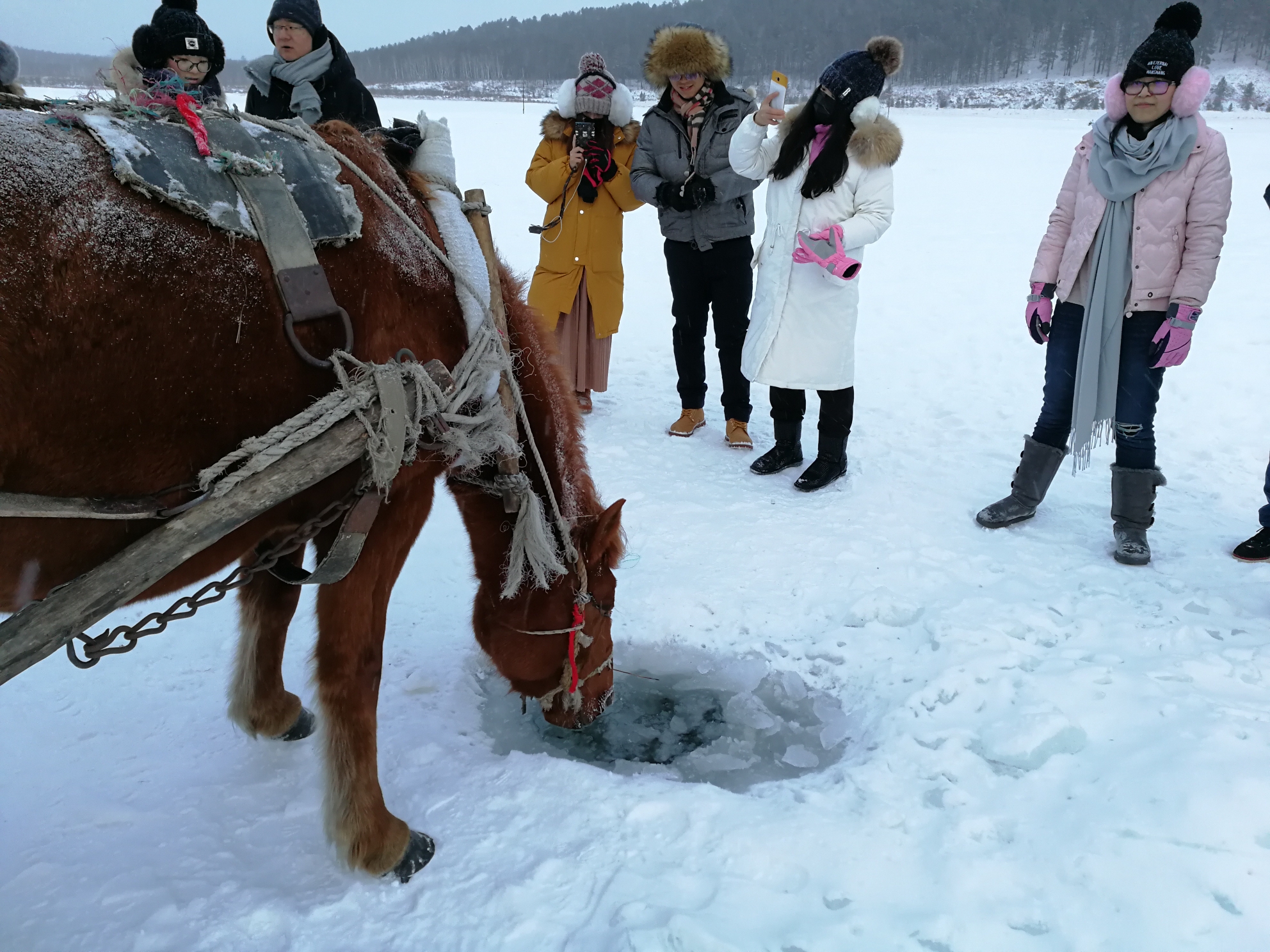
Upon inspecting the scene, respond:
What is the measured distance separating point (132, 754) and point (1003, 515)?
3.66 metres

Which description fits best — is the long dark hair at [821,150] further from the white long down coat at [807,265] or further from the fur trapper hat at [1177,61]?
the fur trapper hat at [1177,61]

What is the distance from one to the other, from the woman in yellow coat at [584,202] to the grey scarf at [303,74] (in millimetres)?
1409

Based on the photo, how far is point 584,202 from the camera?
485cm

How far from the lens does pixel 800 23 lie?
8381 cm

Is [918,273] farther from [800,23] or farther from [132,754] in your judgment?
[800,23]

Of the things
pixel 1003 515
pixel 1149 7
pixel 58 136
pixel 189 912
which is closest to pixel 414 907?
pixel 189 912

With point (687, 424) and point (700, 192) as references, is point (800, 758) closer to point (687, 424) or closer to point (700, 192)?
point (687, 424)

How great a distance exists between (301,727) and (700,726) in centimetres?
133

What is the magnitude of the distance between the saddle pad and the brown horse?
0.10 feet

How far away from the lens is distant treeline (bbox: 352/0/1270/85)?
6159 centimetres

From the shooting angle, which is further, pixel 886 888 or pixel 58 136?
pixel 886 888

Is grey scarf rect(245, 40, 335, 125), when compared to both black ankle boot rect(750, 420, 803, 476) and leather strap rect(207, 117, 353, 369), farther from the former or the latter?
black ankle boot rect(750, 420, 803, 476)

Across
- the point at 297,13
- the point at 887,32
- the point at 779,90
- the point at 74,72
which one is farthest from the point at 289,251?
the point at 887,32

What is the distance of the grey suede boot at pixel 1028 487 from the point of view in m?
3.72
